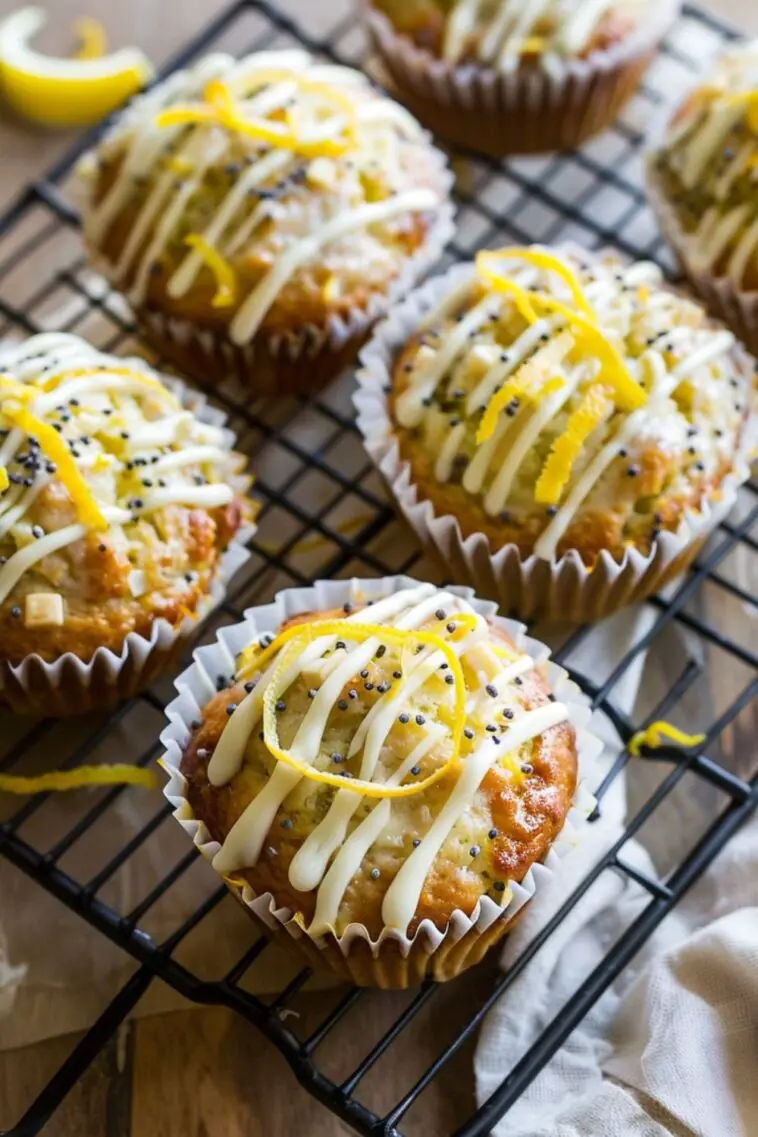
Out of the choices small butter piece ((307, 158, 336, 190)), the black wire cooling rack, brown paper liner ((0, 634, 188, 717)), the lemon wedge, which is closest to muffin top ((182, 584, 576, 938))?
the black wire cooling rack

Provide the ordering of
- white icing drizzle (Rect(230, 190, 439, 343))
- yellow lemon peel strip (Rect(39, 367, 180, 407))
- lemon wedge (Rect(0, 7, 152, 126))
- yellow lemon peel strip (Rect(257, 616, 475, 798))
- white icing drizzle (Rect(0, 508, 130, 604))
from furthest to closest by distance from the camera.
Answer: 1. lemon wedge (Rect(0, 7, 152, 126))
2. white icing drizzle (Rect(230, 190, 439, 343))
3. yellow lemon peel strip (Rect(39, 367, 180, 407))
4. white icing drizzle (Rect(0, 508, 130, 604))
5. yellow lemon peel strip (Rect(257, 616, 475, 798))

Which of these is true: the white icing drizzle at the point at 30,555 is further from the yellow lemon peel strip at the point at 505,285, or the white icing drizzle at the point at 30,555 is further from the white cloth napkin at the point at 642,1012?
the white cloth napkin at the point at 642,1012

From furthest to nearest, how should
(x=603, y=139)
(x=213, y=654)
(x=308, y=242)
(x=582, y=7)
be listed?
(x=603, y=139) < (x=582, y=7) < (x=308, y=242) < (x=213, y=654)

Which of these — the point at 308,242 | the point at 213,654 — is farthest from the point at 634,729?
the point at 308,242

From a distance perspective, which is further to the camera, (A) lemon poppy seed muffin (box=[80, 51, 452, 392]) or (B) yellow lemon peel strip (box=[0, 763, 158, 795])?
(A) lemon poppy seed muffin (box=[80, 51, 452, 392])

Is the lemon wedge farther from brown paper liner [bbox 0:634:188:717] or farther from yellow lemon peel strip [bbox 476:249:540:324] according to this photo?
brown paper liner [bbox 0:634:188:717]

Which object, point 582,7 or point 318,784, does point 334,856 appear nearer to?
point 318,784

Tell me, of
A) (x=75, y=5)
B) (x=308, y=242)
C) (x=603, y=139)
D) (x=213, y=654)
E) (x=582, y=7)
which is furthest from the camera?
(x=75, y=5)
